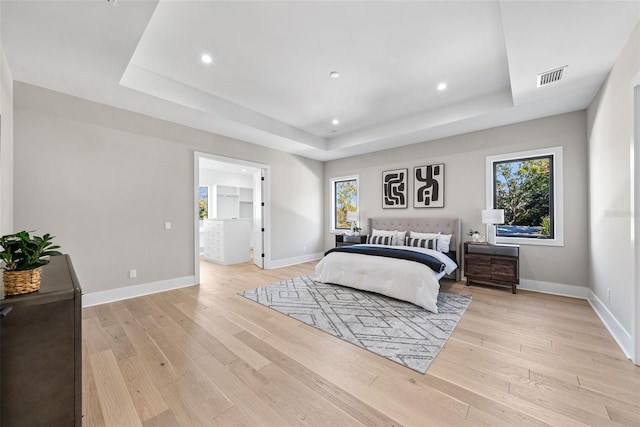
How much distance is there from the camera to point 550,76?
2.79m

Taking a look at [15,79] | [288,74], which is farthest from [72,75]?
[288,74]

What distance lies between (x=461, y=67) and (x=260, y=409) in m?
3.89

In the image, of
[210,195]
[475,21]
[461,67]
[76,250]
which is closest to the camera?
[475,21]

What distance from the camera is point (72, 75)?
110 inches

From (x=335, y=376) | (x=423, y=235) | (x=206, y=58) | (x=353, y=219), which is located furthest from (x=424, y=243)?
(x=206, y=58)

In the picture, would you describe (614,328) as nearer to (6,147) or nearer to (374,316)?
(374,316)

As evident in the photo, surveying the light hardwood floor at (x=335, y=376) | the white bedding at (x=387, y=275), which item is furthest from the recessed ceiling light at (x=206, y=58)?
the white bedding at (x=387, y=275)

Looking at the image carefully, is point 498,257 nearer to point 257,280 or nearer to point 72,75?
point 257,280

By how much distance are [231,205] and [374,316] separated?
671 centimetres

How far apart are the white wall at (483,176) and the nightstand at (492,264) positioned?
17.3 inches

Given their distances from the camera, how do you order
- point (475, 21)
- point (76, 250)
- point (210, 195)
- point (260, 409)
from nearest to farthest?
point (260, 409) < point (475, 21) < point (76, 250) < point (210, 195)

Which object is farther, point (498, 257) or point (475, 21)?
point (498, 257)

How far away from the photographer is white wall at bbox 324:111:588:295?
12.0 ft

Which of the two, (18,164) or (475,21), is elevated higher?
(475,21)
